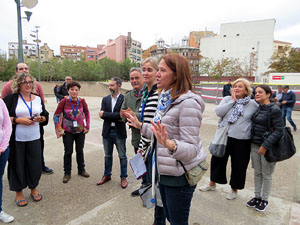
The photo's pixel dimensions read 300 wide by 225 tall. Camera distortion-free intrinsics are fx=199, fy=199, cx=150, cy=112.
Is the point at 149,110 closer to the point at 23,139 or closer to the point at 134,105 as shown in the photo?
the point at 134,105

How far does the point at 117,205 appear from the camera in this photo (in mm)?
2873

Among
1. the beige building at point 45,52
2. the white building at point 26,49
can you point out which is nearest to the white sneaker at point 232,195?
the beige building at point 45,52

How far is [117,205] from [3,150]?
5.43 ft

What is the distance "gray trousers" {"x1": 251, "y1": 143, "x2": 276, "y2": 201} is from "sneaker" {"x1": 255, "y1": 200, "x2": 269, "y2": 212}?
54 mm

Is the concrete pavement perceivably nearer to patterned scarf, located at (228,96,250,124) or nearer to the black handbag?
the black handbag

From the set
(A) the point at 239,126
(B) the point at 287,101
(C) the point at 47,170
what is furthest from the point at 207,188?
(B) the point at 287,101

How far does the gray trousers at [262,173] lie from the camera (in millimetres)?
2865

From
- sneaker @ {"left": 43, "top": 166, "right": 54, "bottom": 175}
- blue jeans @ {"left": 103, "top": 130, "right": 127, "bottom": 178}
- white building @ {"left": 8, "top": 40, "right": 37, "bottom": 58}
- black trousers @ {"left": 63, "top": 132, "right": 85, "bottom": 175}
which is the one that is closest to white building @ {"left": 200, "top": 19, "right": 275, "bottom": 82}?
blue jeans @ {"left": 103, "top": 130, "right": 127, "bottom": 178}

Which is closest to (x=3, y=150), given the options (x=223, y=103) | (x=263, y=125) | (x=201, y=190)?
(x=201, y=190)

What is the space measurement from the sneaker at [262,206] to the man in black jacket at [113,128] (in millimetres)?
2058

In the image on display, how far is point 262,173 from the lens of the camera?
9.59 feet

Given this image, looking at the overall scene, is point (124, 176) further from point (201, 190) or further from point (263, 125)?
point (263, 125)

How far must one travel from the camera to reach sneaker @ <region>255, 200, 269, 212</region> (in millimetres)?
2819

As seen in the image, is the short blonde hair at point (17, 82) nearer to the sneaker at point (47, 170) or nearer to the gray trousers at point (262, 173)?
the sneaker at point (47, 170)
